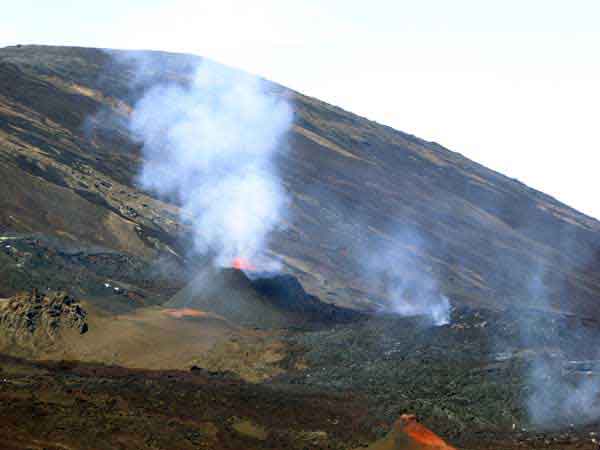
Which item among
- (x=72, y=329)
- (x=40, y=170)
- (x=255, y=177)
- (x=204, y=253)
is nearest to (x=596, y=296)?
(x=255, y=177)

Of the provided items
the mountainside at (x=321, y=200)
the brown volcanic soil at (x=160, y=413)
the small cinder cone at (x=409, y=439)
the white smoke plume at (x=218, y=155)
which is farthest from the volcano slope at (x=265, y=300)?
the white smoke plume at (x=218, y=155)

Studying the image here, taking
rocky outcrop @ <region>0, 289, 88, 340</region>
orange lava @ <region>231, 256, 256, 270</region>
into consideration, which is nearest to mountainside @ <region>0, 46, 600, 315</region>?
orange lava @ <region>231, 256, 256, 270</region>

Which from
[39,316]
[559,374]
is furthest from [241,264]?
[559,374]

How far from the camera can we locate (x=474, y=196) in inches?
4993

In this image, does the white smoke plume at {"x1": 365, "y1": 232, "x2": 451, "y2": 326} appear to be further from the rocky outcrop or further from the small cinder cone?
the small cinder cone

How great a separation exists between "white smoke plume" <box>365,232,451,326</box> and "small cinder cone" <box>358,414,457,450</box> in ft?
125

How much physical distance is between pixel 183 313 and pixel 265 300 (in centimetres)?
895

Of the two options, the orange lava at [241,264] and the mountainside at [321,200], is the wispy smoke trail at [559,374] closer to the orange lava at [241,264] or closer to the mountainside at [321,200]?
the orange lava at [241,264]

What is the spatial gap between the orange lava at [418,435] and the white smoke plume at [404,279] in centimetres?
3792

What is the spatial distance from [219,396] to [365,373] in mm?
9129

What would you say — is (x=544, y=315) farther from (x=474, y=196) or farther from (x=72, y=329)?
(x=474, y=196)

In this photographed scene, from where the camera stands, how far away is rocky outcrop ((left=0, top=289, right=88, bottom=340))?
43906 mm

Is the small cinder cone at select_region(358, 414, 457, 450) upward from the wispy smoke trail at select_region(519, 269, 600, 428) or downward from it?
downward

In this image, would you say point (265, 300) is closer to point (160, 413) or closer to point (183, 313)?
point (183, 313)
